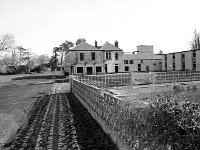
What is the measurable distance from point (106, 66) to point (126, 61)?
555 inches

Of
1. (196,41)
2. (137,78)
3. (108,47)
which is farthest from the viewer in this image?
(196,41)

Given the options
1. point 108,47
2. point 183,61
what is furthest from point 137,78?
point 183,61

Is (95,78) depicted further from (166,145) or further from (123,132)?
(166,145)

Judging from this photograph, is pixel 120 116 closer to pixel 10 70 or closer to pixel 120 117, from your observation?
pixel 120 117

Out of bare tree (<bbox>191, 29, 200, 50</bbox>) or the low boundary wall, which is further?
bare tree (<bbox>191, 29, 200, 50</bbox>)

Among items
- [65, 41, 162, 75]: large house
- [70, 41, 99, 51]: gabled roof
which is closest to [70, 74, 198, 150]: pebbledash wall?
[65, 41, 162, 75]: large house

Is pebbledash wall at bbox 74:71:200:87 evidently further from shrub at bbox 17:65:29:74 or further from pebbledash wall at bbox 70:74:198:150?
shrub at bbox 17:65:29:74

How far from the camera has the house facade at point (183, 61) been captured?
44.2 m

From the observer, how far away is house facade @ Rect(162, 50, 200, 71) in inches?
1738

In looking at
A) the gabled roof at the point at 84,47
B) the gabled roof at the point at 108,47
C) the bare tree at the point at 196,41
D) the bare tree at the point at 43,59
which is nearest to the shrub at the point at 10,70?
the bare tree at the point at 43,59

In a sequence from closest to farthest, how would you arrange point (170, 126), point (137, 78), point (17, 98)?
point (170, 126) < point (17, 98) < point (137, 78)

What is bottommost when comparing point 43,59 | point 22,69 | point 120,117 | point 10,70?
point 120,117

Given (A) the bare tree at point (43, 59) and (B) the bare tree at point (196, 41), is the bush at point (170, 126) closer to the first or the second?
(B) the bare tree at point (196, 41)

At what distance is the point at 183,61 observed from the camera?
48094mm
